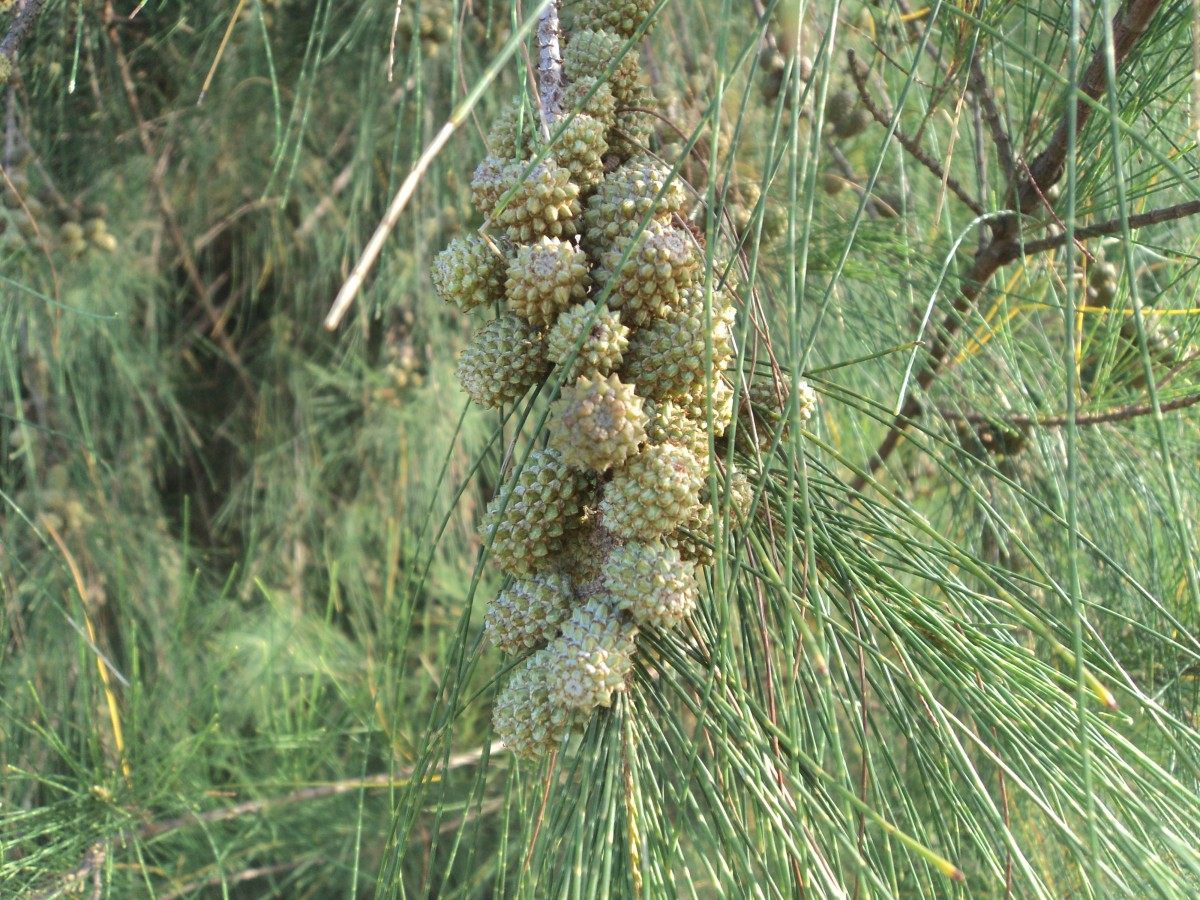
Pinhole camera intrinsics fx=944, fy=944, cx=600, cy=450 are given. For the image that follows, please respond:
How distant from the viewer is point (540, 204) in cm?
49

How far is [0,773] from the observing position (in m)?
0.90

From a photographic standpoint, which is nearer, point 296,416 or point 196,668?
point 196,668

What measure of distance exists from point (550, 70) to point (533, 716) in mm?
367

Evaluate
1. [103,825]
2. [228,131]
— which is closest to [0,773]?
[103,825]

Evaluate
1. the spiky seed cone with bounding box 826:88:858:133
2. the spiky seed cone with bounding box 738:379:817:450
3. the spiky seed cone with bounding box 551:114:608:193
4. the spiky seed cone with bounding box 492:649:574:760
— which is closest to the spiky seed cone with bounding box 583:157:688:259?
the spiky seed cone with bounding box 551:114:608:193

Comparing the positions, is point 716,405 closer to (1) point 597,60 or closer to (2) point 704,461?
(2) point 704,461

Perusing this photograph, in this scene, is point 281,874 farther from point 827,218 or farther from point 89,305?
point 827,218

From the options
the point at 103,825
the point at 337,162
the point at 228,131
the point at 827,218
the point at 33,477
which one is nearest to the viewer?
the point at 103,825

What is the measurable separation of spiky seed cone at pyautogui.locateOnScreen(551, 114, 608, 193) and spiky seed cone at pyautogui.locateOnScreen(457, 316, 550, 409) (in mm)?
87

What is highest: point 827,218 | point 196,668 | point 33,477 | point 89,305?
point 827,218

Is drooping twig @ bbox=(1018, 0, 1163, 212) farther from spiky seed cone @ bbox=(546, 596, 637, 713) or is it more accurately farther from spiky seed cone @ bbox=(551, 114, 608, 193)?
spiky seed cone @ bbox=(546, 596, 637, 713)

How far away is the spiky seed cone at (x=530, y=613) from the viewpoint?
1.59 ft

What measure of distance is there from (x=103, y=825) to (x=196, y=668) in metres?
0.54

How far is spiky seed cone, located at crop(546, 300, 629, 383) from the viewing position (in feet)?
1.53
